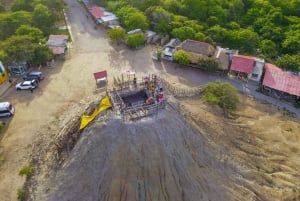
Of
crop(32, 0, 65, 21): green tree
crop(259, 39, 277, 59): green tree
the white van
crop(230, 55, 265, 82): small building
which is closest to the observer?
the white van

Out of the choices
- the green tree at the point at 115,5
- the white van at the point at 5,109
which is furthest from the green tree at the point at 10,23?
the white van at the point at 5,109

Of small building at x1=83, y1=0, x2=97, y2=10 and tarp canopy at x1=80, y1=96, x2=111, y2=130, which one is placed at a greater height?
small building at x1=83, y1=0, x2=97, y2=10

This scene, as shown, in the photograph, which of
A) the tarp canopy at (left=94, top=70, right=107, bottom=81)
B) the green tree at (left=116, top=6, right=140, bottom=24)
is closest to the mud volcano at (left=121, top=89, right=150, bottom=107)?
the tarp canopy at (left=94, top=70, right=107, bottom=81)

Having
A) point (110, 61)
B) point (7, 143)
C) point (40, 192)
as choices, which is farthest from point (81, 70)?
point (40, 192)

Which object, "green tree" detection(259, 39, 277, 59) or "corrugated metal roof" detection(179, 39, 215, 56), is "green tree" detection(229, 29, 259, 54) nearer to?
"green tree" detection(259, 39, 277, 59)

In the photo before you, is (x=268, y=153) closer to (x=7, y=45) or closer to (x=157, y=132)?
(x=157, y=132)

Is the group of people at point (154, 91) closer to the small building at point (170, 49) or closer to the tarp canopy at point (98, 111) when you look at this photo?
the tarp canopy at point (98, 111)
